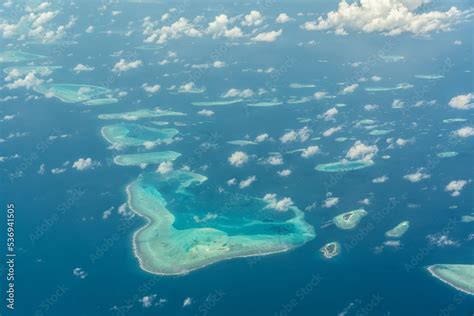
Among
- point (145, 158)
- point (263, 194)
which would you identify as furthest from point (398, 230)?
point (145, 158)

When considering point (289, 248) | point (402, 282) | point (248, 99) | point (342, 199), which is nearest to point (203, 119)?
point (248, 99)

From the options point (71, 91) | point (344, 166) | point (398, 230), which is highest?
point (71, 91)

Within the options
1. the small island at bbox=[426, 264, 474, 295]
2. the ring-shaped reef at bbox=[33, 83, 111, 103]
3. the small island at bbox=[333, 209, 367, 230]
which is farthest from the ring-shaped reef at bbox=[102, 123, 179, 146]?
the small island at bbox=[426, 264, 474, 295]

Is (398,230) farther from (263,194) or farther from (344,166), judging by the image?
(263,194)

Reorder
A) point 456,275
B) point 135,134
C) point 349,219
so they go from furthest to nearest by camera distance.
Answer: point 135,134 < point 349,219 < point 456,275

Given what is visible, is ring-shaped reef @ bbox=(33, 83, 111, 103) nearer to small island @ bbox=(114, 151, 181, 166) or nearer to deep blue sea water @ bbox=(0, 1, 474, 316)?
deep blue sea water @ bbox=(0, 1, 474, 316)

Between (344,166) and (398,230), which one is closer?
(398,230)

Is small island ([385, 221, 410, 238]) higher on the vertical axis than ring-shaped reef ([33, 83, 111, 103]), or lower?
lower

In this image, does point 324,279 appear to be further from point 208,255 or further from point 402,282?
point 208,255
